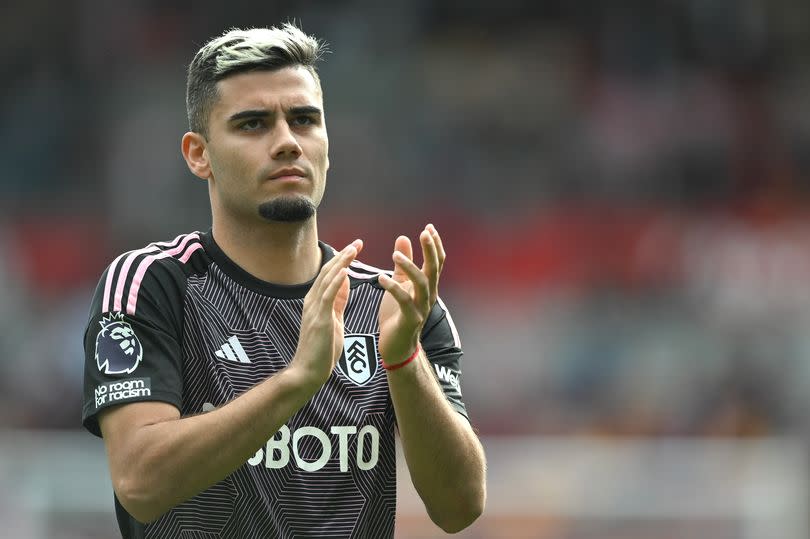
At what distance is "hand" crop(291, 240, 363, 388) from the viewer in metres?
3.39

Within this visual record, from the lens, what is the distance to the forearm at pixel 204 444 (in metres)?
3.34

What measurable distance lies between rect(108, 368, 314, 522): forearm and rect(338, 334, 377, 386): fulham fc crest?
53cm

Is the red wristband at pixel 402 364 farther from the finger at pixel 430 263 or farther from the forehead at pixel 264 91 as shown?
the forehead at pixel 264 91

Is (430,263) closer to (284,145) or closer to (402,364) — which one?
(402,364)

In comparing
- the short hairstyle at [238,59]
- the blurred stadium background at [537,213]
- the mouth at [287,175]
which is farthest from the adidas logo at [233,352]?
the blurred stadium background at [537,213]

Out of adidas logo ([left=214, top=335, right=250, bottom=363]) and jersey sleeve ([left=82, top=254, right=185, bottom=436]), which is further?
adidas logo ([left=214, top=335, right=250, bottom=363])

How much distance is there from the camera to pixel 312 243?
4066 millimetres

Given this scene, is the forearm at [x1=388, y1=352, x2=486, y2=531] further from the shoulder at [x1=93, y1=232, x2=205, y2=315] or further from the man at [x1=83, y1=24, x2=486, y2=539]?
the shoulder at [x1=93, y1=232, x2=205, y2=315]

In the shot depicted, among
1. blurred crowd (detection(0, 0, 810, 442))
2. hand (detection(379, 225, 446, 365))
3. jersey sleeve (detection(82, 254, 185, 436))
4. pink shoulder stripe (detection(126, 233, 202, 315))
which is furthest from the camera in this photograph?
blurred crowd (detection(0, 0, 810, 442))

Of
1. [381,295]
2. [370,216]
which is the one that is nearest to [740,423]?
[370,216]

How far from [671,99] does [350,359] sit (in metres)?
10.9

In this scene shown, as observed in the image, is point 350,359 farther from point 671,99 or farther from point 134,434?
point 671,99

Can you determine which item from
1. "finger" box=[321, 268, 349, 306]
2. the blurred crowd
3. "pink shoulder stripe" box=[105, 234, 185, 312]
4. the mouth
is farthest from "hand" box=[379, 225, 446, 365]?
the blurred crowd

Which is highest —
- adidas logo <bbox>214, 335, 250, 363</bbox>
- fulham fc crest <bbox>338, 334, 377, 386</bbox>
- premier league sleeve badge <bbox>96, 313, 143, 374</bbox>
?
premier league sleeve badge <bbox>96, 313, 143, 374</bbox>
